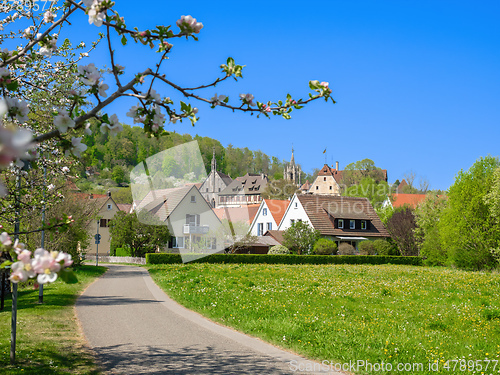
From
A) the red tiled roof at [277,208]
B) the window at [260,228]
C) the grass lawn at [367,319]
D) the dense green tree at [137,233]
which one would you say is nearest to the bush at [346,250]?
the red tiled roof at [277,208]

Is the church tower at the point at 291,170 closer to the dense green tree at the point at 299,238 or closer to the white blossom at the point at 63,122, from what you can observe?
the dense green tree at the point at 299,238

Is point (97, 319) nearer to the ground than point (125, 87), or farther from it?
nearer to the ground

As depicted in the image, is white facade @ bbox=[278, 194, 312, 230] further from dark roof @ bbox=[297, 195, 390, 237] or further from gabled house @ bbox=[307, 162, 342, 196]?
gabled house @ bbox=[307, 162, 342, 196]

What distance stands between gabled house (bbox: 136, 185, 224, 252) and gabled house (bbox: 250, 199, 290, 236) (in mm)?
13479

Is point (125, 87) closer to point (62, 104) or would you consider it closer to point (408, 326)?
point (62, 104)

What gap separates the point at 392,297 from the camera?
16.4 metres

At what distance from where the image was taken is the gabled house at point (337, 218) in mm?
55688

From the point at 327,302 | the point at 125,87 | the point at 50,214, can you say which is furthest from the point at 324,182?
the point at 125,87

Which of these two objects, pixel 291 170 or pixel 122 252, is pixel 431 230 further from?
pixel 291 170

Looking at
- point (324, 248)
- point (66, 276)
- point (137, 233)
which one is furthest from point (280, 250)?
point (66, 276)

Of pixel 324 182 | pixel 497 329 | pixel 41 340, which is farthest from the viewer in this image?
pixel 324 182

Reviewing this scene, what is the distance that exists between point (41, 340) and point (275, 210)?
5534 centimetres

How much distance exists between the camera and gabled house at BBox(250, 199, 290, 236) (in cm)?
6356

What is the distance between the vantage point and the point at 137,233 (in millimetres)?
45531
